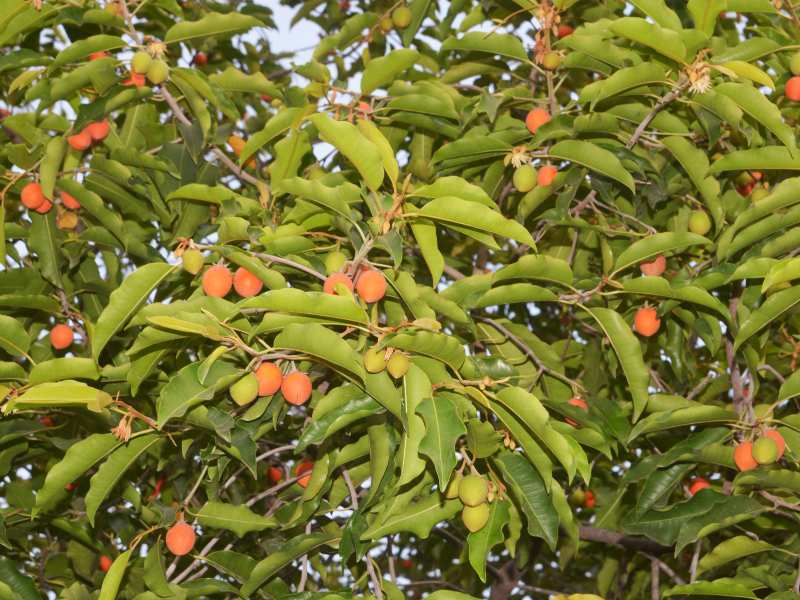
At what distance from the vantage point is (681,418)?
8.50 ft

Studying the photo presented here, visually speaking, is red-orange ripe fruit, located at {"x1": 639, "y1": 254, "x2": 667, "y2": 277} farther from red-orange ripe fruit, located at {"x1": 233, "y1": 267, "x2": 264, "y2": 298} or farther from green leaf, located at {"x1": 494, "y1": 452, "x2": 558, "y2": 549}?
red-orange ripe fruit, located at {"x1": 233, "y1": 267, "x2": 264, "y2": 298}

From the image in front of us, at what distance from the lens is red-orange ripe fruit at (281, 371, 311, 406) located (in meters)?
2.20

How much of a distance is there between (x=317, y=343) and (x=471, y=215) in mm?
421

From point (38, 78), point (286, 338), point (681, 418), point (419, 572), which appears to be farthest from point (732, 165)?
point (419, 572)

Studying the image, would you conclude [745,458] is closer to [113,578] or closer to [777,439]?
[777,439]

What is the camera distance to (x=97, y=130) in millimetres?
3201

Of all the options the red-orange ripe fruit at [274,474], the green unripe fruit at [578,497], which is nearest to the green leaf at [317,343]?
the red-orange ripe fruit at [274,474]

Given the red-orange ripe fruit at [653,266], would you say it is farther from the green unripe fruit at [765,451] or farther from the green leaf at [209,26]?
the green leaf at [209,26]

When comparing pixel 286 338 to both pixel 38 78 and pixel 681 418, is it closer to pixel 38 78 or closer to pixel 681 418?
pixel 681 418

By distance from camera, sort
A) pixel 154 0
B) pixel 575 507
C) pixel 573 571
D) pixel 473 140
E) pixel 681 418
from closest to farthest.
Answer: pixel 681 418 < pixel 473 140 < pixel 154 0 < pixel 575 507 < pixel 573 571

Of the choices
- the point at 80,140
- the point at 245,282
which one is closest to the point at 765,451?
the point at 245,282

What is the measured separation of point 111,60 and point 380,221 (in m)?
1.27

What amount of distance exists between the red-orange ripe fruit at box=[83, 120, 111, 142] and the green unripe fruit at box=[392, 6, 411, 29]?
3.91 feet

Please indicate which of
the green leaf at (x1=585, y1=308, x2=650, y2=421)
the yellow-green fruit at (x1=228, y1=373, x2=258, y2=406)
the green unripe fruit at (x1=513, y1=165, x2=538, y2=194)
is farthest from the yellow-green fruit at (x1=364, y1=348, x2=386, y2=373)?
the green unripe fruit at (x1=513, y1=165, x2=538, y2=194)
